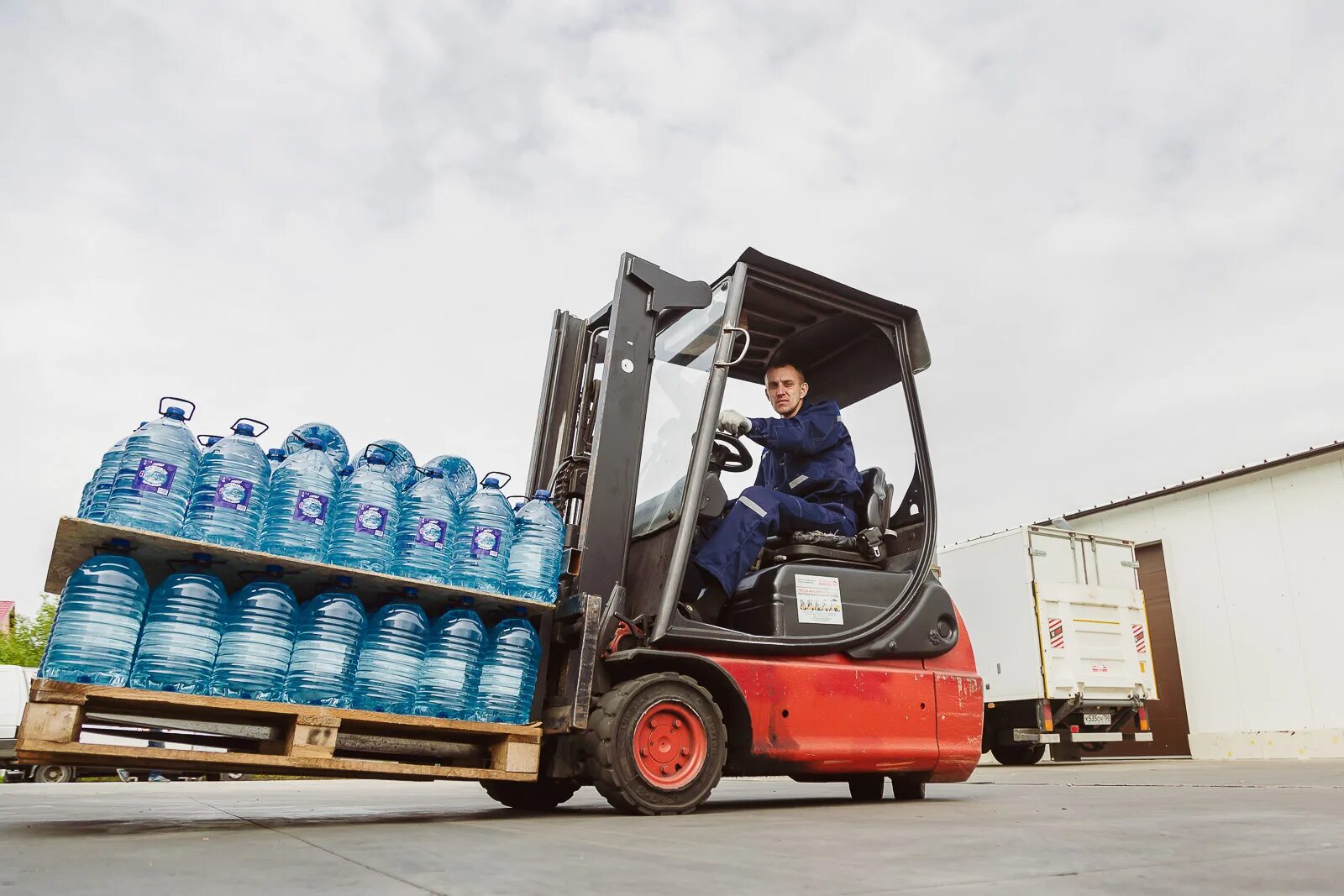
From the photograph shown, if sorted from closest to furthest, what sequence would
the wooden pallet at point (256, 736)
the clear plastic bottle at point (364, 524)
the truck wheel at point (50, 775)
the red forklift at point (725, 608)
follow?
the wooden pallet at point (256, 736) < the clear plastic bottle at point (364, 524) < the red forklift at point (725, 608) < the truck wheel at point (50, 775)

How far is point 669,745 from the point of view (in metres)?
4.53

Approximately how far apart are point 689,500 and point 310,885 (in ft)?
9.35

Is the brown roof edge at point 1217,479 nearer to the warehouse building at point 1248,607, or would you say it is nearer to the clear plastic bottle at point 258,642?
the warehouse building at point 1248,607

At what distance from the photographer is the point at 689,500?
484 cm

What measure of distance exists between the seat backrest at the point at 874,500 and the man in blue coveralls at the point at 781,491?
63 mm

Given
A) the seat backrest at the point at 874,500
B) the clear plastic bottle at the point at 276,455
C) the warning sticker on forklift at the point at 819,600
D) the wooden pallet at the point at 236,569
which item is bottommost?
the wooden pallet at the point at 236,569

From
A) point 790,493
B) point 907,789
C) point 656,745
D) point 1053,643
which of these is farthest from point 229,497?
point 1053,643

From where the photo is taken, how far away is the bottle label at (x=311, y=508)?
158 inches

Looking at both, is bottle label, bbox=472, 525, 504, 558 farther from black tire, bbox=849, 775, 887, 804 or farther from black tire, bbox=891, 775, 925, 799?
black tire, bbox=891, 775, 925, 799

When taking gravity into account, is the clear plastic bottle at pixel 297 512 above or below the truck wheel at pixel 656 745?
above

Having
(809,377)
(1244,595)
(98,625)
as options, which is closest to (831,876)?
(98,625)

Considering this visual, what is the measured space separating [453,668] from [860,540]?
2.52 m

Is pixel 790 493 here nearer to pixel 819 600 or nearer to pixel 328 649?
pixel 819 600

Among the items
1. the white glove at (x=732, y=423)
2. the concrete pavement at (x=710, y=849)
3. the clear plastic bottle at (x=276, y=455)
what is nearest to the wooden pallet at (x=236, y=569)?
the clear plastic bottle at (x=276, y=455)
